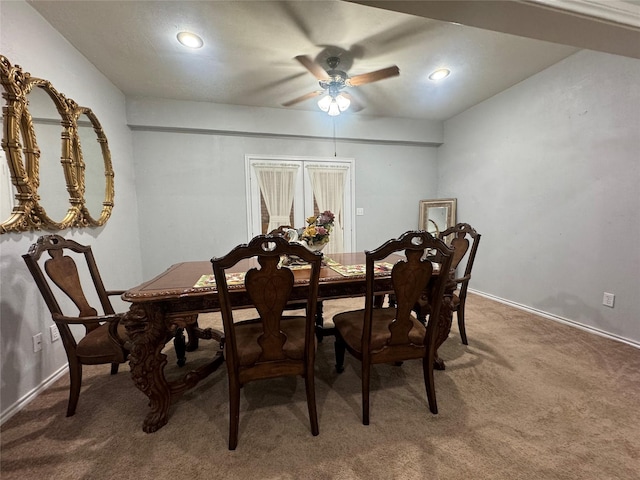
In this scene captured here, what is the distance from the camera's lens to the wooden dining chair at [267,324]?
115 cm

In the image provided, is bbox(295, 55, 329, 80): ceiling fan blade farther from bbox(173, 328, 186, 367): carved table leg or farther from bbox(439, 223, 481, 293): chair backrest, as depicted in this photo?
bbox(173, 328, 186, 367): carved table leg

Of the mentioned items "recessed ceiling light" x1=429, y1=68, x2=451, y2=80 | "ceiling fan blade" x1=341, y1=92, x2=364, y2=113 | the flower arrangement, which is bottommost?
the flower arrangement

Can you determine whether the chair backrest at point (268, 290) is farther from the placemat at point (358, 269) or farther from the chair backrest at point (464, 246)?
the chair backrest at point (464, 246)

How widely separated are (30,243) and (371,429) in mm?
2443

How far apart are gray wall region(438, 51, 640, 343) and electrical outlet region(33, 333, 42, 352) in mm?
4470

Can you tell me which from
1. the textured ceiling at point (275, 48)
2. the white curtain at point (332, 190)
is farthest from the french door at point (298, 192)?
the textured ceiling at point (275, 48)

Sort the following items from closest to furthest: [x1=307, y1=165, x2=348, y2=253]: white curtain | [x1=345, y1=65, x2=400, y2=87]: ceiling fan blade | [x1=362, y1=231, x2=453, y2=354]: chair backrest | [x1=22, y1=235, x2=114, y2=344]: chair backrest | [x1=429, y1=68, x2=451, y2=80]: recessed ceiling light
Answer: [x1=362, y1=231, x2=453, y2=354]: chair backrest, [x1=22, y1=235, x2=114, y2=344]: chair backrest, [x1=345, y1=65, x2=400, y2=87]: ceiling fan blade, [x1=429, y1=68, x2=451, y2=80]: recessed ceiling light, [x1=307, y1=165, x2=348, y2=253]: white curtain

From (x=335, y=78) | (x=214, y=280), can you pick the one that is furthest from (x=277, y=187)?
(x=214, y=280)

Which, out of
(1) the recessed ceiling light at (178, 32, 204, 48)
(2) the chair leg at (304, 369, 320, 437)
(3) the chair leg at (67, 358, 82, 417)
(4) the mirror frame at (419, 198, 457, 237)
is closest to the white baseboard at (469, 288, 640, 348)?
(4) the mirror frame at (419, 198, 457, 237)

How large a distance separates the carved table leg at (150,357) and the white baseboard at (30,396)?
32.6 inches

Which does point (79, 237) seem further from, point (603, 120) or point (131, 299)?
point (603, 120)

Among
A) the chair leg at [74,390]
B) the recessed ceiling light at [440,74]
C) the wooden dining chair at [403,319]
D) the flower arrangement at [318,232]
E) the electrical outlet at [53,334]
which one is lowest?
the chair leg at [74,390]

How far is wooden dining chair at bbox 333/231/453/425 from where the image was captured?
4.26 ft

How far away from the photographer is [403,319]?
142 centimetres
